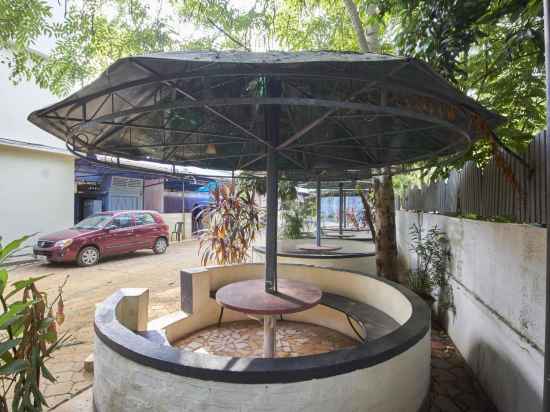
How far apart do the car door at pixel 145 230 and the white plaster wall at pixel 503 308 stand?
8.81 metres

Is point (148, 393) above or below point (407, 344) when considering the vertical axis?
below

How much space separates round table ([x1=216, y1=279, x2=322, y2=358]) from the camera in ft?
8.32

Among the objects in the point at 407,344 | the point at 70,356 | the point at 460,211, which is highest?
the point at 460,211

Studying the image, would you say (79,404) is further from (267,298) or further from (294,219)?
(294,219)

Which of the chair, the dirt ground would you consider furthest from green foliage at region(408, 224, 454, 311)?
the chair

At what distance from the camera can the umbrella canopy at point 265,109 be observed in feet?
5.17

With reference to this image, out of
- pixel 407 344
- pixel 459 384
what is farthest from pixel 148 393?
pixel 459 384

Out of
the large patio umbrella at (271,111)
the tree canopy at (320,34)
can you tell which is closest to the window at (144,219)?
the tree canopy at (320,34)

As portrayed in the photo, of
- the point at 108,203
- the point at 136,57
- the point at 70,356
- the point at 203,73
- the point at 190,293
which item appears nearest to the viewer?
the point at 136,57

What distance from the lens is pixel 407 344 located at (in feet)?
6.77

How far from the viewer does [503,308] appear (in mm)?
2508

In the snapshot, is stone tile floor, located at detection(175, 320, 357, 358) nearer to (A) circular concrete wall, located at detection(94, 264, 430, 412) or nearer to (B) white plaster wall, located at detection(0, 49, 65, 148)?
(A) circular concrete wall, located at detection(94, 264, 430, 412)

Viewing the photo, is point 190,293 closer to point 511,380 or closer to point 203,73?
point 203,73

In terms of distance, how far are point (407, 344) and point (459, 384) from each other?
4.61 feet
